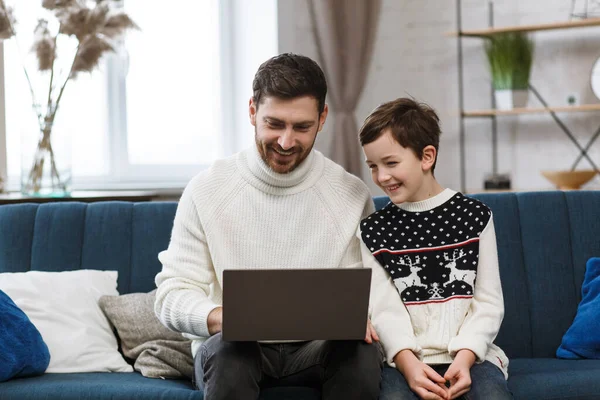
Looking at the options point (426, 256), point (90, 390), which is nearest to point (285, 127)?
point (426, 256)

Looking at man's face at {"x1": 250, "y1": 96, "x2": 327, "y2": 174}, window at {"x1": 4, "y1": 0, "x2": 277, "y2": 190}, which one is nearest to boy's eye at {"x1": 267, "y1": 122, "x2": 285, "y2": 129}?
man's face at {"x1": 250, "y1": 96, "x2": 327, "y2": 174}

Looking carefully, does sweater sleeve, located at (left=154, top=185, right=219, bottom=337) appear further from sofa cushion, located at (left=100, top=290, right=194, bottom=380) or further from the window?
the window

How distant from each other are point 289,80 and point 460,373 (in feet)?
2.63

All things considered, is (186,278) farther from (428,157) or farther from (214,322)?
(428,157)

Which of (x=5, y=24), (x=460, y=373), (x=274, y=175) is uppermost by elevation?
(x=5, y=24)

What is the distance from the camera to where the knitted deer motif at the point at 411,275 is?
81.4 inches

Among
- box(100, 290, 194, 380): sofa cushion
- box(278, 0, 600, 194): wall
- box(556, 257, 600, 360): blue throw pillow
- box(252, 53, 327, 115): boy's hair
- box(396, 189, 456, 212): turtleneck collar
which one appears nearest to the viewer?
box(252, 53, 327, 115): boy's hair

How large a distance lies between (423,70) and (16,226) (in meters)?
2.94

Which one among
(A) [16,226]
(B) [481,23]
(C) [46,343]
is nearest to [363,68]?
(B) [481,23]

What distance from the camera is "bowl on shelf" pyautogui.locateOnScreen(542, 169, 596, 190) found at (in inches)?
170

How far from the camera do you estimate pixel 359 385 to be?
6.01 ft

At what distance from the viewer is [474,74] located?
491 cm

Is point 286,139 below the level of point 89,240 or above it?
above

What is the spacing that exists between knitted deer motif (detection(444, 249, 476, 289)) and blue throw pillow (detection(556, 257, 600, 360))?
576mm
